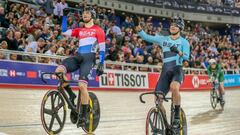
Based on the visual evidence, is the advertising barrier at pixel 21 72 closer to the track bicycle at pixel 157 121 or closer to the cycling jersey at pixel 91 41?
the cycling jersey at pixel 91 41

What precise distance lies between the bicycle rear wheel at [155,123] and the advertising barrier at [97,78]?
3591mm

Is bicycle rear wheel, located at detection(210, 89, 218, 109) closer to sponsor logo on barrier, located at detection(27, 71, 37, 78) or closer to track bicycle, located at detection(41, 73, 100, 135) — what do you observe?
sponsor logo on barrier, located at detection(27, 71, 37, 78)

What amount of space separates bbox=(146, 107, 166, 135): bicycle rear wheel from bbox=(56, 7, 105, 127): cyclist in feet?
3.79

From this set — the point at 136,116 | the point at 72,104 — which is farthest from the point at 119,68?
the point at 72,104

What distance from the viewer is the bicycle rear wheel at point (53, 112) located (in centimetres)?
631

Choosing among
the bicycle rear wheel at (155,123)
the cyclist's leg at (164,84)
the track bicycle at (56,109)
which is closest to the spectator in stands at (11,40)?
the track bicycle at (56,109)

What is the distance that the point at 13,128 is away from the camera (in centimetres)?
661

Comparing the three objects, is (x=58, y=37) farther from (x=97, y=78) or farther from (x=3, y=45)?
(x=3, y=45)

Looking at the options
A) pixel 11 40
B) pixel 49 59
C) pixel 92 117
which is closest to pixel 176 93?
pixel 92 117

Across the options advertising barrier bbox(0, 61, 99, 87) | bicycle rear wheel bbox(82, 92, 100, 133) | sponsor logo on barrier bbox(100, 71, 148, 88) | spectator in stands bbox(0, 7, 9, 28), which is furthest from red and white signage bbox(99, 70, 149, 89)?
bicycle rear wheel bbox(82, 92, 100, 133)

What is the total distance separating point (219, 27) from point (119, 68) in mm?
18478

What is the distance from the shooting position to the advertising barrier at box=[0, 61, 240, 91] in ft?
38.9

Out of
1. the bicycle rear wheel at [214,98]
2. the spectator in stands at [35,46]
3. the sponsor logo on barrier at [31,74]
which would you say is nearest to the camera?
the spectator in stands at [35,46]

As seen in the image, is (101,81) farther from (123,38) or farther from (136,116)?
(136,116)
